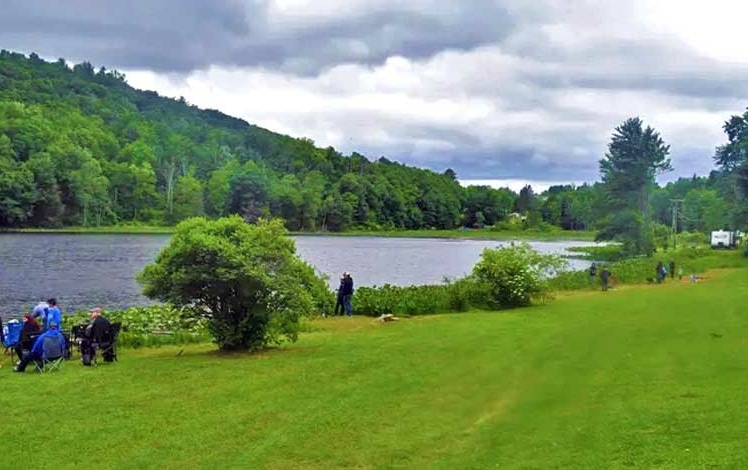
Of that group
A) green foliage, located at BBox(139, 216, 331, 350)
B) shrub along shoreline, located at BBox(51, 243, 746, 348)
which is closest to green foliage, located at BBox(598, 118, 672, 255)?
shrub along shoreline, located at BBox(51, 243, 746, 348)

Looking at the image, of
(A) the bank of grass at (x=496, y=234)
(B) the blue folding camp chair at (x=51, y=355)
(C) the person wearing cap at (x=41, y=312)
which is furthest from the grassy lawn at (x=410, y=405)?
(A) the bank of grass at (x=496, y=234)

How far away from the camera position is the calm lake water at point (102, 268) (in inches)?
1828

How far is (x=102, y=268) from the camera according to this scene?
65.6 m

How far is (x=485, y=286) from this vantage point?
1400 inches

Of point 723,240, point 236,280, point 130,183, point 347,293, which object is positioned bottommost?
point 347,293

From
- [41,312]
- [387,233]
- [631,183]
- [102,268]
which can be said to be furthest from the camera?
[387,233]

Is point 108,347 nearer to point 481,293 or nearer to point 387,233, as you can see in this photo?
point 481,293

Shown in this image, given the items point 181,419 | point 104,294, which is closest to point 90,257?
point 104,294

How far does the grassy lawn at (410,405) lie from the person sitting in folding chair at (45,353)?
25.2 inches

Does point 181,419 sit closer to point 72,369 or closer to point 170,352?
point 72,369

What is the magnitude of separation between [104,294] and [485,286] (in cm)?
2474

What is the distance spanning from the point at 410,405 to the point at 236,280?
7700 millimetres

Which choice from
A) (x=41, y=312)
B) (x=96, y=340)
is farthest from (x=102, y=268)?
(x=96, y=340)

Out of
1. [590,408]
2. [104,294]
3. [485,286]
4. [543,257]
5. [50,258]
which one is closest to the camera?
[590,408]
